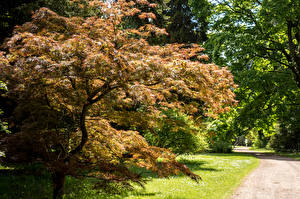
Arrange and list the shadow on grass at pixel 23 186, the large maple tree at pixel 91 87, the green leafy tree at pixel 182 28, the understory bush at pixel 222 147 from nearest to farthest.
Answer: the large maple tree at pixel 91 87
the shadow on grass at pixel 23 186
the green leafy tree at pixel 182 28
the understory bush at pixel 222 147

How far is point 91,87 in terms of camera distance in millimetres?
5062

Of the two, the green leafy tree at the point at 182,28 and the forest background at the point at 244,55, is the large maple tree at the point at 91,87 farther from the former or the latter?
the green leafy tree at the point at 182,28

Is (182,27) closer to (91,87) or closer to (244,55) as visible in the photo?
(244,55)

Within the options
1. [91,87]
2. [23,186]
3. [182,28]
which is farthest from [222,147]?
[91,87]

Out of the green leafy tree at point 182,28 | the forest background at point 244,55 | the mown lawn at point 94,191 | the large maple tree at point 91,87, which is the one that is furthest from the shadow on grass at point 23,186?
the green leafy tree at point 182,28

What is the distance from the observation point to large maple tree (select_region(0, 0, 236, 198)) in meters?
4.04

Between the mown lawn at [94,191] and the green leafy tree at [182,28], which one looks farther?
the green leafy tree at [182,28]

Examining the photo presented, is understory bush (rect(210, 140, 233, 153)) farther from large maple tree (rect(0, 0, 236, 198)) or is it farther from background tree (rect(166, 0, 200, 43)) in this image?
large maple tree (rect(0, 0, 236, 198))

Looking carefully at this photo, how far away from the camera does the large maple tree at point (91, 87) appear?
404cm

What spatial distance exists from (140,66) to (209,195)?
6073 mm

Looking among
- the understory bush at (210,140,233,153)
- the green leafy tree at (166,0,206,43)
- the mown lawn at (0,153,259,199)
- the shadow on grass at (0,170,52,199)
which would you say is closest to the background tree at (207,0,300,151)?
the mown lawn at (0,153,259,199)

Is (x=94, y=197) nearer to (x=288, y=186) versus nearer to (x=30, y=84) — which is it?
(x=30, y=84)

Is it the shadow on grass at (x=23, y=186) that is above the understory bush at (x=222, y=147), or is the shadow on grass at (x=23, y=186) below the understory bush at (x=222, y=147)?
above

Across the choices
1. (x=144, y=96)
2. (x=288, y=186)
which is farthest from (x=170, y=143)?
(x=144, y=96)
